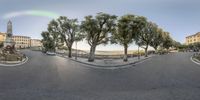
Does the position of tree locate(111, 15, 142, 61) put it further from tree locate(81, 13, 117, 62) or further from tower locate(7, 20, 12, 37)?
tower locate(7, 20, 12, 37)

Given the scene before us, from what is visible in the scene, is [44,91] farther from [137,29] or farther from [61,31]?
[61,31]

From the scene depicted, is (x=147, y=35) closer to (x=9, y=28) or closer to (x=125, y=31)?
(x=125, y=31)

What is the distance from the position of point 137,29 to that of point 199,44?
11641cm

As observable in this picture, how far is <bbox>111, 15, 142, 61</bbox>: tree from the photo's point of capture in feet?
205

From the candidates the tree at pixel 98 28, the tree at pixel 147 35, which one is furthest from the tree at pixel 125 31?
the tree at pixel 147 35

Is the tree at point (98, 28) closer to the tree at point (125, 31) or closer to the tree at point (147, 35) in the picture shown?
the tree at point (125, 31)

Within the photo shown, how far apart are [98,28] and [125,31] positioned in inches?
253

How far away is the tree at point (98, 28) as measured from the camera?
61625 mm

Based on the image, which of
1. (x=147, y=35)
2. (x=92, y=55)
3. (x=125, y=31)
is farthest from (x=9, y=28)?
(x=147, y=35)

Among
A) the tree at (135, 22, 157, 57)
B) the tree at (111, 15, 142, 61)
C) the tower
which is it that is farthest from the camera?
the tree at (135, 22, 157, 57)

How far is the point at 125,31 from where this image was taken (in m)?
62.7

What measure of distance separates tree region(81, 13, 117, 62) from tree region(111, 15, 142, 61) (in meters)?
1.58

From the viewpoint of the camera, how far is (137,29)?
64.9 m

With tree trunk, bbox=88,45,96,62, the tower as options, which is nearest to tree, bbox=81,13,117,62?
tree trunk, bbox=88,45,96,62
